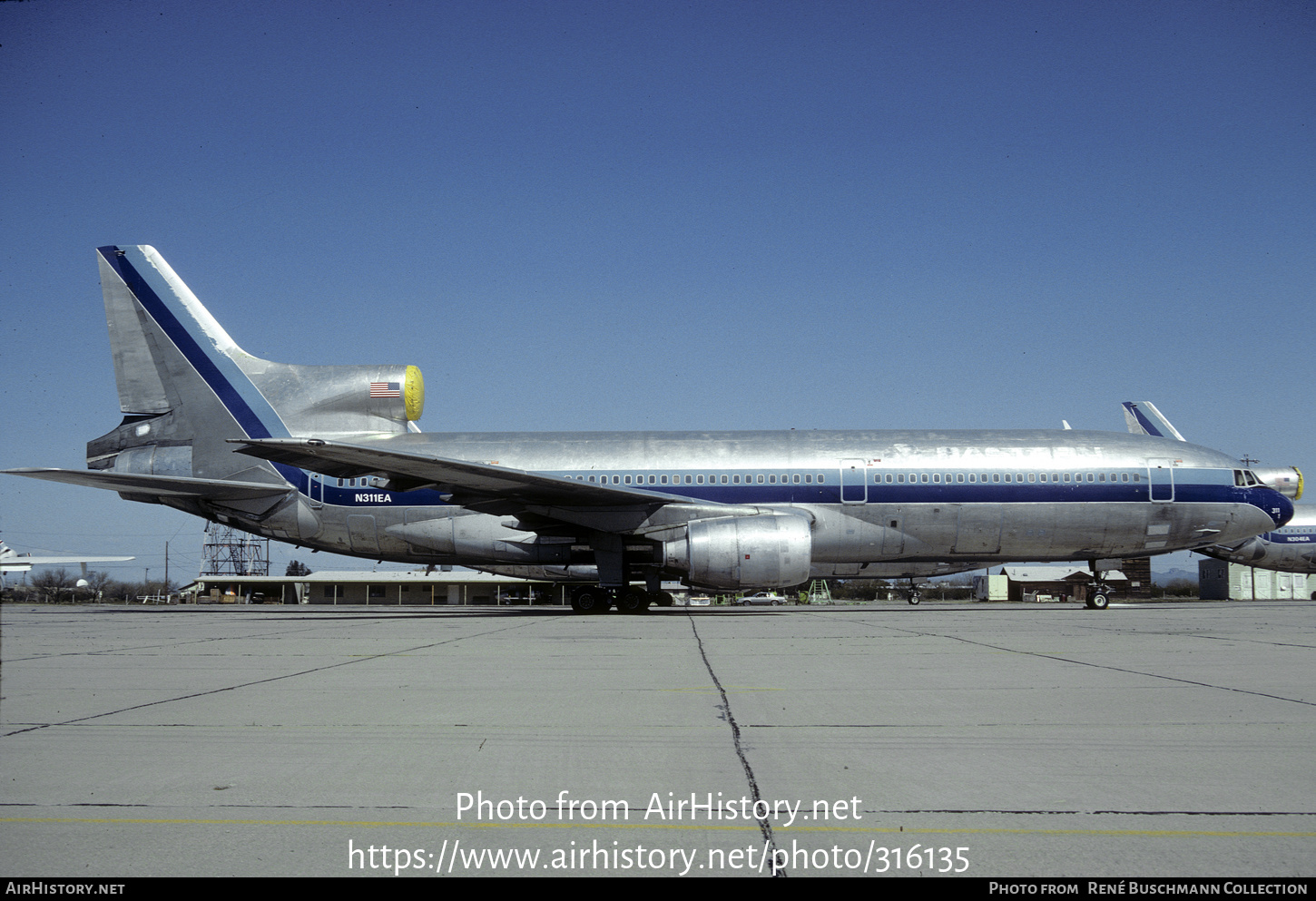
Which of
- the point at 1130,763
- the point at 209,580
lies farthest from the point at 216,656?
the point at 209,580

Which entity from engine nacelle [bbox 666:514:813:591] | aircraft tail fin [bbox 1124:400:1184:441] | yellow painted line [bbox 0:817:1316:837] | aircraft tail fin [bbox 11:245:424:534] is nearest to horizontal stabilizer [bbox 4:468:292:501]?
aircraft tail fin [bbox 11:245:424:534]

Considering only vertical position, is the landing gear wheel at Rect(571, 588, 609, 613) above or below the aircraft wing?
below

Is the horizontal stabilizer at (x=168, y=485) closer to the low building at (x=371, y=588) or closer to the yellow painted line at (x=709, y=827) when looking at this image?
the yellow painted line at (x=709, y=827)

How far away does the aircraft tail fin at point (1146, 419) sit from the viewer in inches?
1757

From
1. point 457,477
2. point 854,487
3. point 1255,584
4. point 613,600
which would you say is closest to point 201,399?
point 457,477

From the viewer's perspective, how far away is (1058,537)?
21141 mm

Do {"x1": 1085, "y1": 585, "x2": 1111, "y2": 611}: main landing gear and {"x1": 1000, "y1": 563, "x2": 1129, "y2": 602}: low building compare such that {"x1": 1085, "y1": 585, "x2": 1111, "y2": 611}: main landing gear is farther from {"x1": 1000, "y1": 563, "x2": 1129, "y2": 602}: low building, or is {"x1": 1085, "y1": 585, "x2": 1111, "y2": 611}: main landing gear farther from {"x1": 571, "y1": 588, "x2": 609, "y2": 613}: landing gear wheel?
{"x1": 1000, "y1": 563, "x2": 1129, "y2": 602}: low building

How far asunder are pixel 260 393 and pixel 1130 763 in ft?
71.3

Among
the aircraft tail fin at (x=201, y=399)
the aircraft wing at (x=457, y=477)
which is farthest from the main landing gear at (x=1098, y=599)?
the aircraft tail fin at (x=201, y=399)

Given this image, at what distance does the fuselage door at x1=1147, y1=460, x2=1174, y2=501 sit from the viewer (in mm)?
21111

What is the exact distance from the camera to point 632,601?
20.6 metres

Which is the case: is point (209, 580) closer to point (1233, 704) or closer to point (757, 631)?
point (757, 631)

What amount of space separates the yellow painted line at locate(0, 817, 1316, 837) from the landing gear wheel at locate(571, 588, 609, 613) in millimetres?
17240

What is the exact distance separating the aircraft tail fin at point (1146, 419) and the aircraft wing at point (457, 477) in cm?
3394
